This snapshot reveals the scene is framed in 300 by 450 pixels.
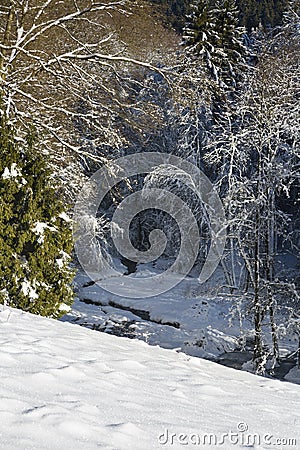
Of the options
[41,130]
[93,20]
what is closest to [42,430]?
[41,130]

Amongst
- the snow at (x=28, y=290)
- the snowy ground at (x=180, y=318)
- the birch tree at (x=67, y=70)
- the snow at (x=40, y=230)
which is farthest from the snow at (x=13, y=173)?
the snowy ground at (x=180, y=318)

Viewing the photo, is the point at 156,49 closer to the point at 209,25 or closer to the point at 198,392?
the point at 198,392

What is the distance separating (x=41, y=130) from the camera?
805 cm

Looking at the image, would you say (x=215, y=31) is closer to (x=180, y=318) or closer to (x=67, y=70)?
(x=180, y=318)

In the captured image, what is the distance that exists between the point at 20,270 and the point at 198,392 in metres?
3.87

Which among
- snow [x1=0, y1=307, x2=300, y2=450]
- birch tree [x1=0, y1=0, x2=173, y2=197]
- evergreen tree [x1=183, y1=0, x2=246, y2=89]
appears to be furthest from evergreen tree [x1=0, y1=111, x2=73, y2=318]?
evergreen tree [x1=183, y1=0, x2=246, y2=89]

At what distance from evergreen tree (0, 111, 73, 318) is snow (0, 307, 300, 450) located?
6.73 feet

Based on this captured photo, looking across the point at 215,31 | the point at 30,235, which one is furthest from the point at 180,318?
the point at 215,31

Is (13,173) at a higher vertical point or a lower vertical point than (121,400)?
higher

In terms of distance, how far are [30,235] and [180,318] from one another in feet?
32.9

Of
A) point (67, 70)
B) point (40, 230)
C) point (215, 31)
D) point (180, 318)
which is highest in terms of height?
point (215, 31)

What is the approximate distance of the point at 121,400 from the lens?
2732mm

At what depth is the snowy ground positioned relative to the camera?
1338 cm

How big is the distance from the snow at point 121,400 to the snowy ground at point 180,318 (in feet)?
25.5
